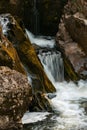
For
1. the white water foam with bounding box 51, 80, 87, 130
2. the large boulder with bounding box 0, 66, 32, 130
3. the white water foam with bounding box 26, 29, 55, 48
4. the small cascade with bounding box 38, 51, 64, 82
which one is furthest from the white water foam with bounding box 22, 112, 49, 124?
the white water foam with bounding box 26, 29, 55, 48

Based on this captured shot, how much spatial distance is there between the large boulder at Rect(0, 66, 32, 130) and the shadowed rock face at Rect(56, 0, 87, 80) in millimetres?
8678

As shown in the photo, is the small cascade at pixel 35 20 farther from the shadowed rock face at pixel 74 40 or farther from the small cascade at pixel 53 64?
the small cascade at pixel 53 64

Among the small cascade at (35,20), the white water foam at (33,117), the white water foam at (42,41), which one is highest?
the small cascade at (35,20)

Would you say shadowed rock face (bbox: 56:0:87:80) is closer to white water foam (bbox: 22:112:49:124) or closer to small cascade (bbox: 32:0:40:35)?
small cascade (bbox: 32:0:40:35)

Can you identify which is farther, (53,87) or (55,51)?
(55,51)

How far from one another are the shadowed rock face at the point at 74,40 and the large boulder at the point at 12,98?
868 centimetres

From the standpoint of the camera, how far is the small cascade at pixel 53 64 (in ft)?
60.1

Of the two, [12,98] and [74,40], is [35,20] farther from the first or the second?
[12,98]

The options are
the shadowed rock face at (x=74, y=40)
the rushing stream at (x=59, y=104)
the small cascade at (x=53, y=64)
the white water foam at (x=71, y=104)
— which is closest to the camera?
the rushing stream at (x=59, y=104)

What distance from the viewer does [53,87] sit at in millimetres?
16781

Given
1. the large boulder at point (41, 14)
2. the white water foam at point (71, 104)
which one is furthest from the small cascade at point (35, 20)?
the white water foam at point (71, 104)

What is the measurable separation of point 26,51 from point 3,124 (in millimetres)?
6953

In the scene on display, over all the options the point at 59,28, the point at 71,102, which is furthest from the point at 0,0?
the point at 71,102

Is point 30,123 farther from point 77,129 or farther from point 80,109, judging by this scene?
point 80,109
